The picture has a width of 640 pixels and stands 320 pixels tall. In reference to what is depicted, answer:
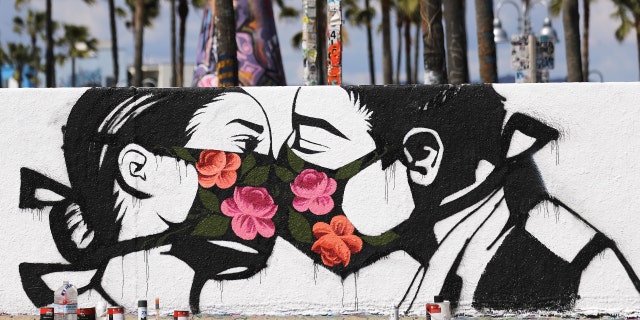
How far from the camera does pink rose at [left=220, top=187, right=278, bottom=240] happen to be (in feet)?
36.0

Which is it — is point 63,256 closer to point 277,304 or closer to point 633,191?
point 277,304

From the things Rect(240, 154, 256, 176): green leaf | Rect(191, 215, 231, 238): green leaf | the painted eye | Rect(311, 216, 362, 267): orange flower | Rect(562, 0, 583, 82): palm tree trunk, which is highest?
Rect(562, 0, 583, 82): palm tree trunk

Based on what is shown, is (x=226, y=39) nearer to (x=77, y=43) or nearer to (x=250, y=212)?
(x=250, y=212)

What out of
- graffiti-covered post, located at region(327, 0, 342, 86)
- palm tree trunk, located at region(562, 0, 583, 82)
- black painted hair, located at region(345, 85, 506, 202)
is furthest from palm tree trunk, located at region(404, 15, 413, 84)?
black painted hair, located at region(345, 85, 506, 202)

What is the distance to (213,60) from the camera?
2319 cm

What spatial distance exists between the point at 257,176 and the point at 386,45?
2970 centimetres

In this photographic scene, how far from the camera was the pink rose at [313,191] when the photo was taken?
10.9 m

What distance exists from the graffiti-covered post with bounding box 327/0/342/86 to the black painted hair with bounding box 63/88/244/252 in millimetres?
2739

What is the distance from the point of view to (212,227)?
11.0 meters

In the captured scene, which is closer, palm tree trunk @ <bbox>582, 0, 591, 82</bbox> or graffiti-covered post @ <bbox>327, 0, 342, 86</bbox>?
graffiti-covered post @ <bbox>327, 0, 342, 86</bbox>

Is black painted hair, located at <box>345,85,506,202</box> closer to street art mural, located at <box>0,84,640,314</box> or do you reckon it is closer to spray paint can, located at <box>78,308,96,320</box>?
street art mural, located at <box>0,84,640,314</box>

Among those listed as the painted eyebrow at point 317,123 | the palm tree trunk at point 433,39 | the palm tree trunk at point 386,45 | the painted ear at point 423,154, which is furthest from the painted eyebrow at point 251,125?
the palm tree trunk at point 386,45

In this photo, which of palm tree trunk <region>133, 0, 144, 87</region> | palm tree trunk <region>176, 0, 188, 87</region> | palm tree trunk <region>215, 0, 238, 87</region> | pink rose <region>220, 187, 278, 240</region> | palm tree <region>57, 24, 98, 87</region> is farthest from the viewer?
palm tree <region>57, 24, 98, 87</region>

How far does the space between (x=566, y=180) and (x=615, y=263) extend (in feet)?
3.18
